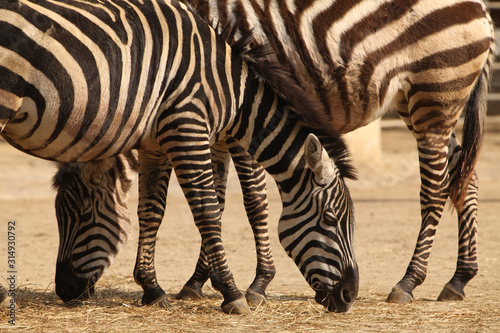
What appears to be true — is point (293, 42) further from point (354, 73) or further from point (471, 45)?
point (471, 45)

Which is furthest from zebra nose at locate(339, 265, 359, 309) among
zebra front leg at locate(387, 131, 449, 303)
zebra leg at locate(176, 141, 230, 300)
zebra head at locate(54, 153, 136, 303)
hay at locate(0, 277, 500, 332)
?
zebra head at locate(54, 153, 136, 303)

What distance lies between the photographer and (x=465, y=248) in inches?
213

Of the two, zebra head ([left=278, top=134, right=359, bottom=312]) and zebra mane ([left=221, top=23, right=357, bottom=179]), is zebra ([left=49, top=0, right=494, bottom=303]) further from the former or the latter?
zebra head ([left=278, top=134, right=359, bottom=312])

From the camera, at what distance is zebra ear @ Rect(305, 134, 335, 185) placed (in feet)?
14.3

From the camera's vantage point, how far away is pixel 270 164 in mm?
4629

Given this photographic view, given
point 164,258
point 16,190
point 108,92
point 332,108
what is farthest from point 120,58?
point 16,190

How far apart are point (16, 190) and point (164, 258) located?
448cm

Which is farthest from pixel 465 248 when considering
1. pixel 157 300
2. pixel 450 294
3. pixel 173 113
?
pixel 173 113

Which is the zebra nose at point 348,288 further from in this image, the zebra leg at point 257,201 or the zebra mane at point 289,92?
the zebra leg at point 257,201

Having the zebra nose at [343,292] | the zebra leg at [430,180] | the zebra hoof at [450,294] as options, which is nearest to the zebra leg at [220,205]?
the zebra nose at [343,292]

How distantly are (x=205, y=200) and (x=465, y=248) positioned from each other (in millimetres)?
2310

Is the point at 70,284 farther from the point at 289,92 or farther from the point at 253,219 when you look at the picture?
the point at 289,92

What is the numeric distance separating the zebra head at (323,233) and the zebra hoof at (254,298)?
1.72ft

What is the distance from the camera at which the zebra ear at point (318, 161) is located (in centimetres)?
435
